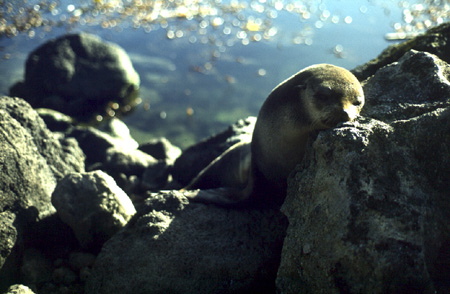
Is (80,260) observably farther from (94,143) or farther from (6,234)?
(94,143)

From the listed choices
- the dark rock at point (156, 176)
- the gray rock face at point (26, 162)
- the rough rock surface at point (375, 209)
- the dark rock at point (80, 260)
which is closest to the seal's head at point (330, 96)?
the rough rock surface at point (375, 209)

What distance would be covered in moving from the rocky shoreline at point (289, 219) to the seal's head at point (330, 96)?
0.16 meters

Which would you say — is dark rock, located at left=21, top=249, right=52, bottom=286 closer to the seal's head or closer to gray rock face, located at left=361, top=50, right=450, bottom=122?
the seal's head

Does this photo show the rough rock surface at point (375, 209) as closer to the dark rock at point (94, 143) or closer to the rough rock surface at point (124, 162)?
the rough rock surface at point (124, 162)

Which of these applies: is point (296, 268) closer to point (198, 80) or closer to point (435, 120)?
point (435, 120)

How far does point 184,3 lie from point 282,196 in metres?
14.0

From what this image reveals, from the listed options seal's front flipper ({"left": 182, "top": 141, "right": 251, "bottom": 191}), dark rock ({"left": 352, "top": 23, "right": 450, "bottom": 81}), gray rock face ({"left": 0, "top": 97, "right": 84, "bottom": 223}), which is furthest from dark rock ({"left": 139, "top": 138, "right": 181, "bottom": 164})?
dark rock ({"left": 352, "top": 23, "right": 450, "bottom": 81})

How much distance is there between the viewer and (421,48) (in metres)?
4.96

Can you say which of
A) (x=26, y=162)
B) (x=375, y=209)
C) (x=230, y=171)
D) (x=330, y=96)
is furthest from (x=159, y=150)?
(x=375, y=209)

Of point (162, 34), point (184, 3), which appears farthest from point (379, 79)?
point (184, 3)

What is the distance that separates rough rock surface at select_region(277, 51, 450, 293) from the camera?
8.87ft

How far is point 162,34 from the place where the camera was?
14.7 m

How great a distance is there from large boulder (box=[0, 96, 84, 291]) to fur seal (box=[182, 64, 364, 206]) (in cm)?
161

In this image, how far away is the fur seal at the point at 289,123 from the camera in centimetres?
389
